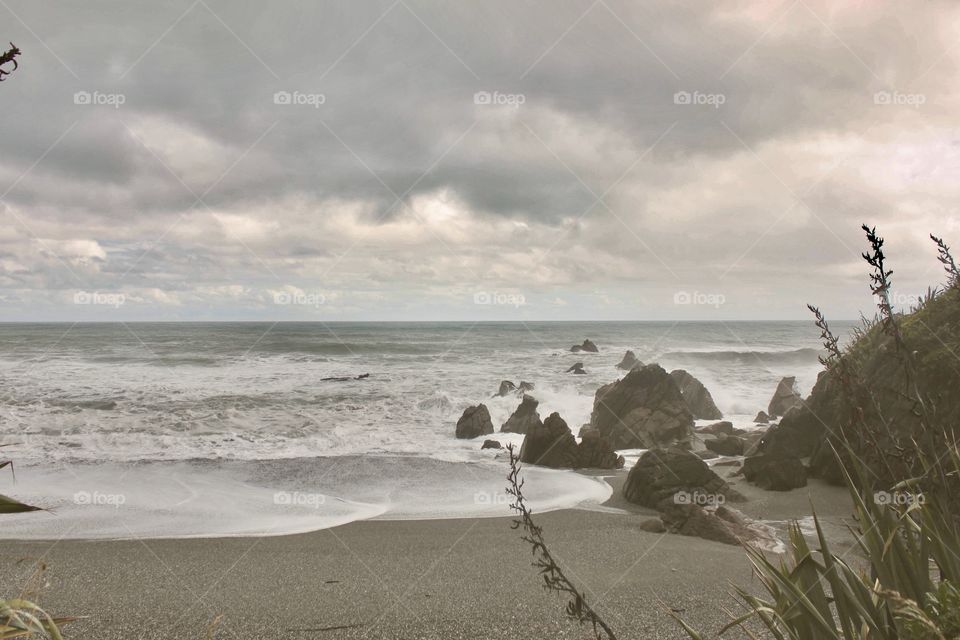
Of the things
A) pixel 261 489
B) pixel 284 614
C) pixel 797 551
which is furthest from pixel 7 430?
pixel 797 551

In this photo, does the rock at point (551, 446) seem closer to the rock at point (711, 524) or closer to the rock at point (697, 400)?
the rock at point (711, 524)

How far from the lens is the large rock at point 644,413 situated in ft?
53.7

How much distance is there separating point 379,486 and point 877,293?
10.5 meters

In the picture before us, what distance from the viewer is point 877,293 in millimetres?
→ 2119

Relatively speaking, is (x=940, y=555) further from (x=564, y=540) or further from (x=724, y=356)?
(x=724, y=356)

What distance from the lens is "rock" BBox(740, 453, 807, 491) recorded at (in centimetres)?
1009

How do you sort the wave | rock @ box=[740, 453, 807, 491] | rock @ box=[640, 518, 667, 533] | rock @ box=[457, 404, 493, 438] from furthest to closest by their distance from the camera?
1. the wave
2. rock @ box=[457, 404, 493, 438]
3. rock @ box=[740, 453, 807, 491]
4. rock @ box=[640, 518, 667, 533]

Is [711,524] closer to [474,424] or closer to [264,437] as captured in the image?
[474,424]

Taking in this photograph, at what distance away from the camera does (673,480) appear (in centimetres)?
926

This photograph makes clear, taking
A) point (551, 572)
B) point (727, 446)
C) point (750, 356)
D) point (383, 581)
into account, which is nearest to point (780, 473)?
point (727, 446)

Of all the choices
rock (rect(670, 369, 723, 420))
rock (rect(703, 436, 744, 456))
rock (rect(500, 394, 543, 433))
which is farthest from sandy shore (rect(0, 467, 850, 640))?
rock (rect(670, 369, 723, 420))

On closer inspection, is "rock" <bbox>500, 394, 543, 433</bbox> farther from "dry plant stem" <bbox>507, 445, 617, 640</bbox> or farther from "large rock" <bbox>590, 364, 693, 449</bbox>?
"dry plant stem" <bbox>507, 445, 617, 640</bbox>

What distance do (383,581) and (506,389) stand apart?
2423 centimetres

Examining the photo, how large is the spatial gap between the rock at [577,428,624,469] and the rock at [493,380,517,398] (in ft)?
50.4
